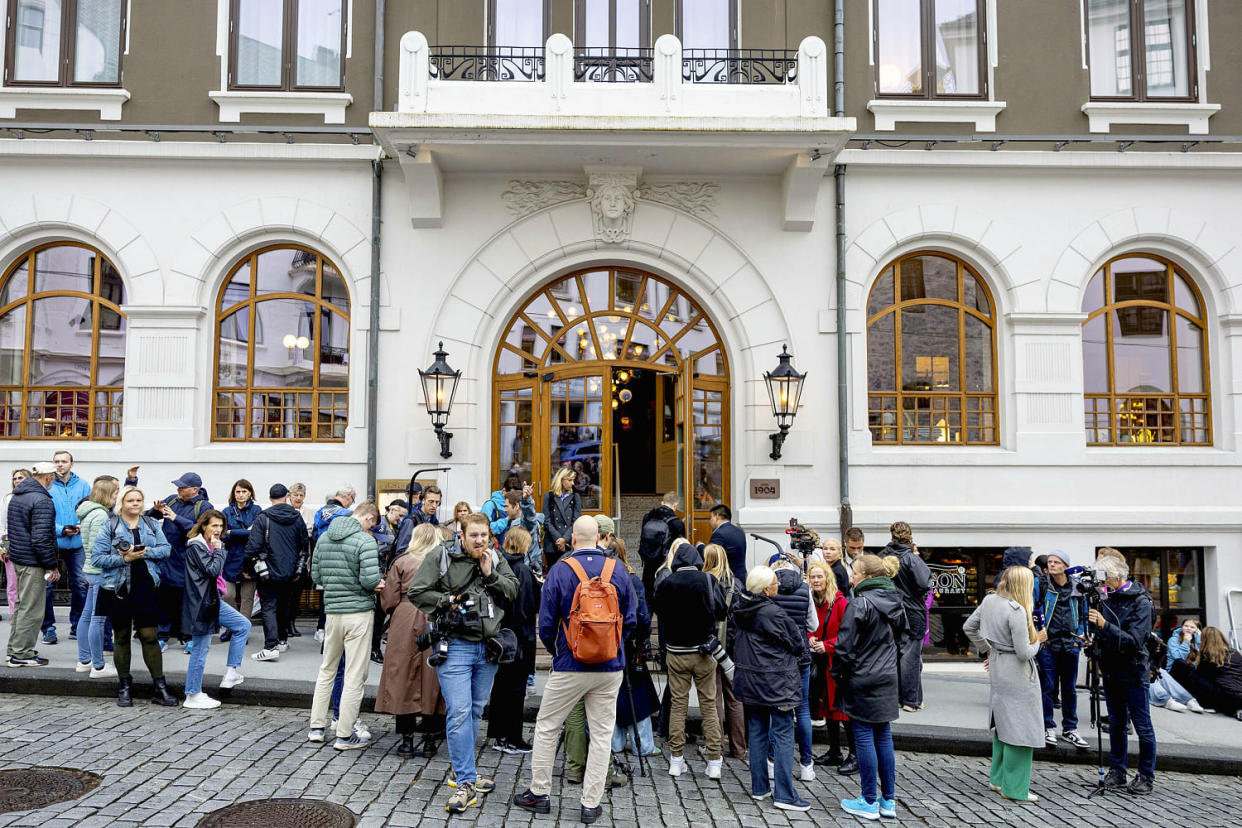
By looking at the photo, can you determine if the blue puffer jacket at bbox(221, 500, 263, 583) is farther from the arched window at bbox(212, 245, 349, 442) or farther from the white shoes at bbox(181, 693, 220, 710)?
the arched window at bbox(212, 245, 349, 442)

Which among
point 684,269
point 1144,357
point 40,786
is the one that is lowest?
point 40,786

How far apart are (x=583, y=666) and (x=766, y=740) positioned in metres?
1.60

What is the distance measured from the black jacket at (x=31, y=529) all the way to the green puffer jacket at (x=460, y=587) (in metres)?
5.07

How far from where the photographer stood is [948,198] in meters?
12.1

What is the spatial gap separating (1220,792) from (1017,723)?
236 centimetres

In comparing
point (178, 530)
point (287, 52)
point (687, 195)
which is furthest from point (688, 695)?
point (287, 52)

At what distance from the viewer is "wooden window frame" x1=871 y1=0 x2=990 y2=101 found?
1227 centimetres

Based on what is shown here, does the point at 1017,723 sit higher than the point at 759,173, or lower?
lower

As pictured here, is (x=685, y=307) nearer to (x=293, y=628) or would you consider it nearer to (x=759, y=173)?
(x=759, y=173)

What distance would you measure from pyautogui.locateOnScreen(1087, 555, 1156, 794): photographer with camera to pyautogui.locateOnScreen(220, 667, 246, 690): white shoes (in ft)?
25.3

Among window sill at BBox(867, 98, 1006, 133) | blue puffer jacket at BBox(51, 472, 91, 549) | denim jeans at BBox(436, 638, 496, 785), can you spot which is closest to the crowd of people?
denim jeans at BBox(436, 638, 496, 785)

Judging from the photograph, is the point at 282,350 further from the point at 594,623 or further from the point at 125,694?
the point at 594,623

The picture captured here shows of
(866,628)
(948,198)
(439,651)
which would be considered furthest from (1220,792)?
(948,198)

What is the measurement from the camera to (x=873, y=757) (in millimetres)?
6094
